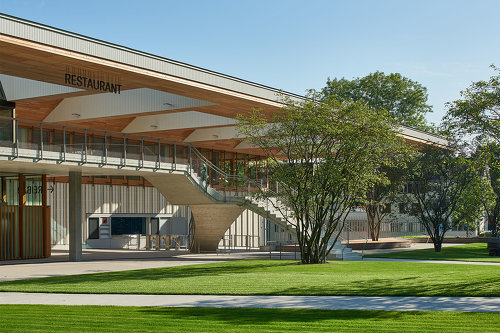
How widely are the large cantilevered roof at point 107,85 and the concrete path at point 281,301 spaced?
9169 millimetres

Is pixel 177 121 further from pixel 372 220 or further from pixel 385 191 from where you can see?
pixel 372 220

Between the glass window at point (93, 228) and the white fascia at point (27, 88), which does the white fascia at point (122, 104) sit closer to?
the white fascia at point (27, 88)

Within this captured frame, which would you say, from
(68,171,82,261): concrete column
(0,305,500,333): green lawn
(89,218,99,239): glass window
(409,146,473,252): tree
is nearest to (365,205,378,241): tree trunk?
(409,146,473,252): tree

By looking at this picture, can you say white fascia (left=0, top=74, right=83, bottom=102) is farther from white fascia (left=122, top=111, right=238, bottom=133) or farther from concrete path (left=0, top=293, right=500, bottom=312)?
concrete path (left=0, top=293, right=500, bottom=312)

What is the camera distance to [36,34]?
2052cm

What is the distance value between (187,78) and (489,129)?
13.3 meters

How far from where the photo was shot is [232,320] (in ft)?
36.1

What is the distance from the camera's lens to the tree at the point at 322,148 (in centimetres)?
2462

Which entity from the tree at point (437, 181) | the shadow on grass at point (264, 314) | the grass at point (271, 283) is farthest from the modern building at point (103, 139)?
the shadow on grass at point (264, 314)

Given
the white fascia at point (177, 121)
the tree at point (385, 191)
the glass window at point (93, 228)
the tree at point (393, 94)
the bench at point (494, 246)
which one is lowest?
the bench at point (494, 246)

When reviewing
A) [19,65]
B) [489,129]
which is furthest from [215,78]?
[489,129]

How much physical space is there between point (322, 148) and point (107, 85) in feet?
28.6

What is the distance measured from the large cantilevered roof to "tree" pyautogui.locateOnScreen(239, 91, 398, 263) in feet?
11.1

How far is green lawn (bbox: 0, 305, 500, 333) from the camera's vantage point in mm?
10117
